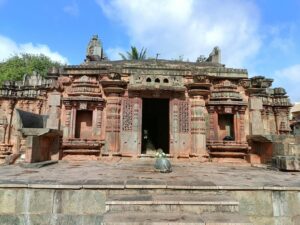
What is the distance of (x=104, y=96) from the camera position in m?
10.7

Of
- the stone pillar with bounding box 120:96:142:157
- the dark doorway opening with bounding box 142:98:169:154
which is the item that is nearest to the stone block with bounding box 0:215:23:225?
the stone pillar with bounding box 120:96:142:157

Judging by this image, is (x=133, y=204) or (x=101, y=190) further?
(x=101, y=190)

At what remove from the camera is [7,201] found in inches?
182

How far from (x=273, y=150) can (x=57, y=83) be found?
957 centimetres

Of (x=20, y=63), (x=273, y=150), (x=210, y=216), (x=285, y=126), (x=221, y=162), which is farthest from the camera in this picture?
(x=20, y=63)

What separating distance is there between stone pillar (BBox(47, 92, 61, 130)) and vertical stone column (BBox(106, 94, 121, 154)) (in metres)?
2.21

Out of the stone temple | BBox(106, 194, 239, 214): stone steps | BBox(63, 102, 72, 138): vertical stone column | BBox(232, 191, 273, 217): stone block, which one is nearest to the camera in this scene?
BBox(106, 194, 239, 214): stone steps

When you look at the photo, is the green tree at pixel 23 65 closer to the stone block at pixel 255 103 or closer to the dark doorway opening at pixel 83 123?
the dark doorway opening at pixel 83 123

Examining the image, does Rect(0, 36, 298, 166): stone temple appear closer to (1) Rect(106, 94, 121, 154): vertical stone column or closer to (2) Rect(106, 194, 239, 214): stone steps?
(1) Rect(106, 94, 121, 154): vertical stone column

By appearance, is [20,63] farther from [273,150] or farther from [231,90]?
[273,150]

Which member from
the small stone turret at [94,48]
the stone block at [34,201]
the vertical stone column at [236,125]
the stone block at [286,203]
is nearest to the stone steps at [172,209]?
the stone block at [286,203]

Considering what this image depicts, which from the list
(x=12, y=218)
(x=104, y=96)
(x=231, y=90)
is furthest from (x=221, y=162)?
(x=12, y=218)

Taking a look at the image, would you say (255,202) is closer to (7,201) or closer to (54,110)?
(7,201)

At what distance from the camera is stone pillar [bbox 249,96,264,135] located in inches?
412
